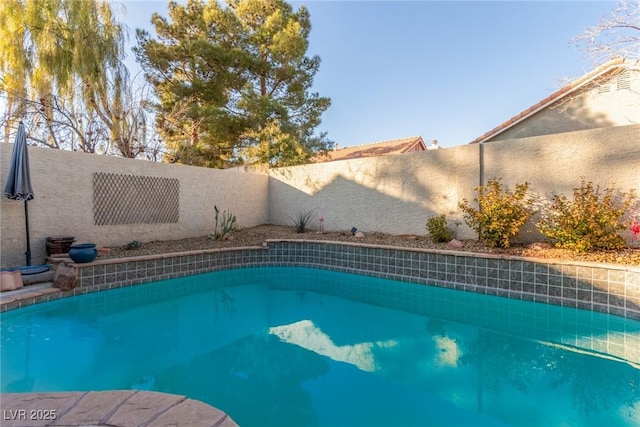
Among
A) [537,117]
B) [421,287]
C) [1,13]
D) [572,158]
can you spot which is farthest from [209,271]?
[537,117]

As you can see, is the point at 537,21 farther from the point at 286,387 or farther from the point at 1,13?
the point at 1,13

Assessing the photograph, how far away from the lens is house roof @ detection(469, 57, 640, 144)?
30.6ft

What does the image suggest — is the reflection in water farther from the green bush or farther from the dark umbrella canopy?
the dark umbrella canopy

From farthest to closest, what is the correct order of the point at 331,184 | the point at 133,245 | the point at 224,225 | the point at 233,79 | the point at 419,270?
the point at 233,79
the point at 331,184
the point at 224,225
the point at 133,245
the point at 419,270

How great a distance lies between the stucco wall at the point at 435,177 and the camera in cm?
661

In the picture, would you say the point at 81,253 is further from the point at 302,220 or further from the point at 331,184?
the point at 331,184

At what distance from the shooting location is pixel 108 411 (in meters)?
2.19

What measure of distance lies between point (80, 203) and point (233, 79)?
8.95 m

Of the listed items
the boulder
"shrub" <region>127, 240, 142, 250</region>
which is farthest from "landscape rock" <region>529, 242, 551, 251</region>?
the boulder

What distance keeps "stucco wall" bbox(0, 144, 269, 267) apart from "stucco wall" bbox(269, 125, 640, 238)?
293 cm

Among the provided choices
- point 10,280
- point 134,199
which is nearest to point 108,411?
point 10,280

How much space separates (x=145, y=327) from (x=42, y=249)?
4316 mm

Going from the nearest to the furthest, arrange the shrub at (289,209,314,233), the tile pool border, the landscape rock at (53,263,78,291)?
the tile pool border
the landscape rock at (53,263,78,291)
the shrub at (289,209,314,233)

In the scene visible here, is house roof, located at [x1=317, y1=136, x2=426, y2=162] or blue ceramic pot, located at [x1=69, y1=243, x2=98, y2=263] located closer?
blue ceramic pot, located at [x1=69, y1=243, x2=98, y2=263]
